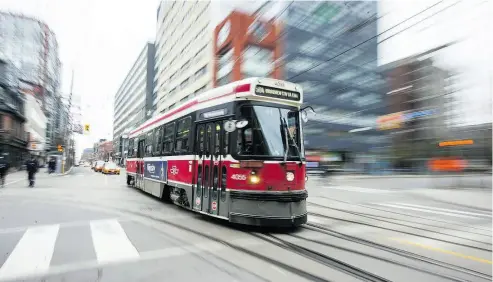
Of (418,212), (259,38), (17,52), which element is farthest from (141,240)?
(259,38)

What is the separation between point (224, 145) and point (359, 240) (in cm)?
355

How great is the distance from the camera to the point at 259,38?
1463cm

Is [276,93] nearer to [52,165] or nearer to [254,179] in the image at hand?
[254,179]

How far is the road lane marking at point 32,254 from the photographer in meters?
4.63

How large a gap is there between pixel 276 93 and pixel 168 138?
514 centimetres

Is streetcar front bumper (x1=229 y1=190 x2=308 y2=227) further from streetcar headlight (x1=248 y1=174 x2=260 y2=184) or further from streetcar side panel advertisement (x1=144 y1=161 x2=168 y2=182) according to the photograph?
streetcar side panel advertisement (x1=144 y1=161 x2=168 y2=182)

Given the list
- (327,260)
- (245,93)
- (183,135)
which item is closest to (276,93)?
(245,93)

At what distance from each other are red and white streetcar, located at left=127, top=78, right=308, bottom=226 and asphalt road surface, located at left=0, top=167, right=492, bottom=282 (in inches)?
21.2

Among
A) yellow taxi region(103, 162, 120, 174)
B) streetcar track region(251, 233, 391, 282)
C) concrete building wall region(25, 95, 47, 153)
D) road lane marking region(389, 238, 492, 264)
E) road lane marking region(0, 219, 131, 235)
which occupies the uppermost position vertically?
concrete building wall region(25, 95, 47, 153)

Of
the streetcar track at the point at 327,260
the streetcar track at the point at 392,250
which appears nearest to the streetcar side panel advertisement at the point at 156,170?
the streetcar track at the point at 392,250

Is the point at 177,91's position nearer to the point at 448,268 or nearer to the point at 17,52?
the point at 17,52

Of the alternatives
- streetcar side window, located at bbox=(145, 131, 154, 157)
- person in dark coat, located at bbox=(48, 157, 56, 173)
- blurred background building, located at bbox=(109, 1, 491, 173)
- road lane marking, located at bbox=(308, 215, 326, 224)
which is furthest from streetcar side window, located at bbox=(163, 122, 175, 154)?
person in dark coat, located at bbox=(48, 157, 56, 173)

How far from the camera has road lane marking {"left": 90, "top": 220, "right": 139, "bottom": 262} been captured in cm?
541

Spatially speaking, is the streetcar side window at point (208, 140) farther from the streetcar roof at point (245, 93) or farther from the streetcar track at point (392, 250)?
the streetcar track at point (392, 250)
